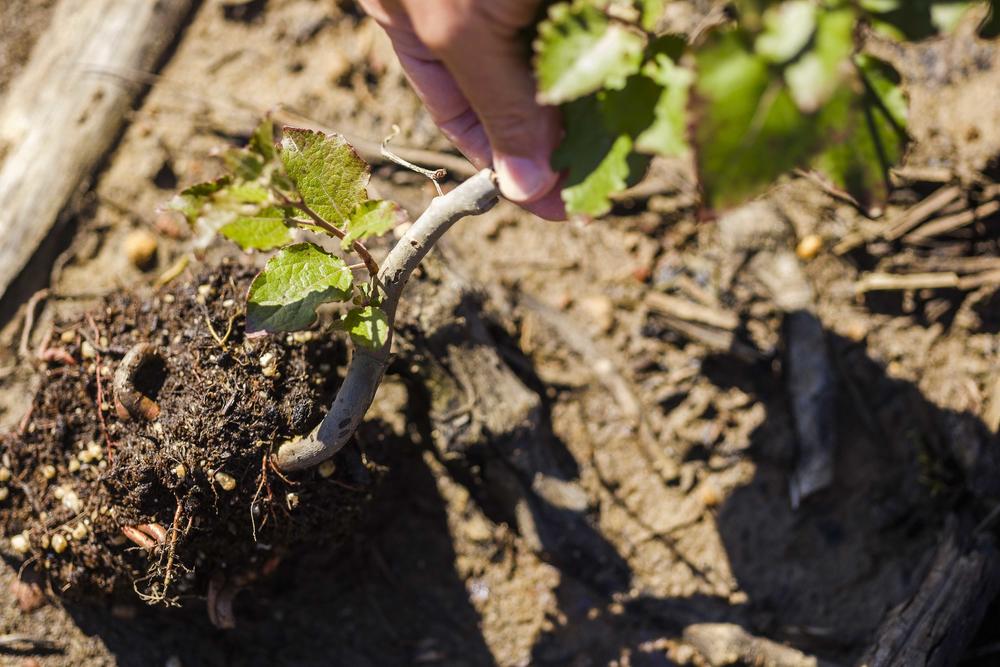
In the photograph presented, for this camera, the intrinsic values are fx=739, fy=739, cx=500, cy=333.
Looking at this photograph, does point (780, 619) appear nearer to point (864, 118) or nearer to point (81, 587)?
point (864, 118)

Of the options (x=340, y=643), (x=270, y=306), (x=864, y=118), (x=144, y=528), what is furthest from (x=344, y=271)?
(x=340, y=643)

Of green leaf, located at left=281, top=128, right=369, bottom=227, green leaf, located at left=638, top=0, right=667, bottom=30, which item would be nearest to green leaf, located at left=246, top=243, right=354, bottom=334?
green leaf, located at left=281, top=128, right=369, bottom=227

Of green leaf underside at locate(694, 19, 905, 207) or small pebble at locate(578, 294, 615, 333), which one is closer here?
green leaf underside at locate(694, 19, 905, 207)

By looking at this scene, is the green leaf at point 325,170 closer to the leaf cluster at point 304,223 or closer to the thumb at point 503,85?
the leaf cluster at point 304,223

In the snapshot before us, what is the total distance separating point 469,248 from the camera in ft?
8.84

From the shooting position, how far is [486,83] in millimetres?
1403

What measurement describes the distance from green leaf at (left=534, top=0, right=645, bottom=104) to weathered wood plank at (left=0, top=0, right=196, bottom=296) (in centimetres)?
209

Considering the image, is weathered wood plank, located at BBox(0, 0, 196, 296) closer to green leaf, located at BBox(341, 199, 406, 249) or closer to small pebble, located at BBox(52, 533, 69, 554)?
small pebble, located at BBox(52, 533, 69, 554)

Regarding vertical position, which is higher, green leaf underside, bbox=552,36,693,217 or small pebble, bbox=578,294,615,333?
green leaf underside, bbox=552,36,693,217

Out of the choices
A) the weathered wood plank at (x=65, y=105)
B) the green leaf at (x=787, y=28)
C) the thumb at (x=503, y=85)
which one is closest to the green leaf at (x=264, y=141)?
the thumb at (x=503, y=85)

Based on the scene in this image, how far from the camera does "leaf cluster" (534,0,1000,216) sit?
3.61 feet

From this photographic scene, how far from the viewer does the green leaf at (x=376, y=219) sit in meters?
1.48

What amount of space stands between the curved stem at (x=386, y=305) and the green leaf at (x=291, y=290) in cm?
14

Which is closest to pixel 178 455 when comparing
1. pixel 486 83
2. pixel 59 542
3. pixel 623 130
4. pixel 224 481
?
pixel 224 481
